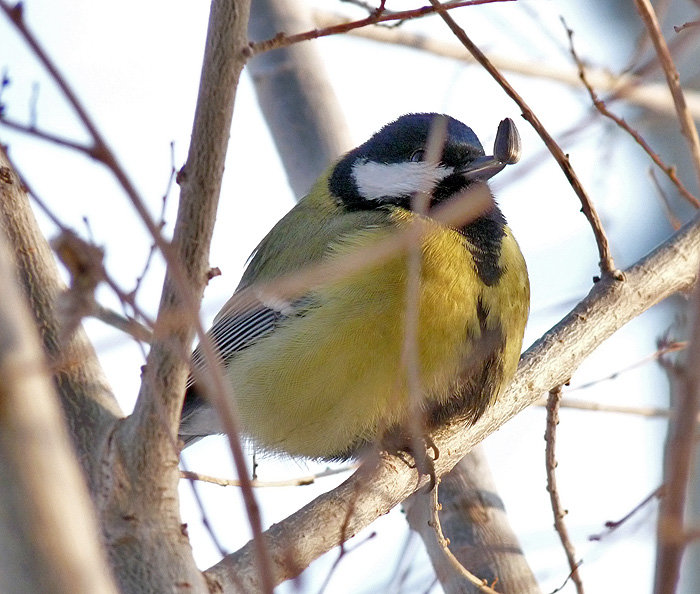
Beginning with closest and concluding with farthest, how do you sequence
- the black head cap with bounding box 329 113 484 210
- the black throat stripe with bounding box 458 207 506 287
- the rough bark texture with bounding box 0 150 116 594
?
the rough bark texture with bounding box 0 150 116 594
the black throat stripe with bounding box 458 207 506 287
the black head cap with bounding box 329 113 484 210

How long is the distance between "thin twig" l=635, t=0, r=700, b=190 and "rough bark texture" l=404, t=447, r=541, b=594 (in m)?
1.68

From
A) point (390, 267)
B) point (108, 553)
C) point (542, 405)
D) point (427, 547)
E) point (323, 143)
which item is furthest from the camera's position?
point (323, 143)

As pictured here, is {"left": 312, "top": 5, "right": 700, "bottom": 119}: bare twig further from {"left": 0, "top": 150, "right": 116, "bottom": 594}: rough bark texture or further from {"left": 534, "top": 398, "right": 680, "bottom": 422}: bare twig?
{"left": 0, "top": 150, "right": 116, "bottom": 594}: rough bark texture

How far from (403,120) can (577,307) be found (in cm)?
117

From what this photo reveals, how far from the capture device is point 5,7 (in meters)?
1.34

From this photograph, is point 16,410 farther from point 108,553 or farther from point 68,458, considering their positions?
point 108,553

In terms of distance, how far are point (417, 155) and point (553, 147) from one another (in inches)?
51.3

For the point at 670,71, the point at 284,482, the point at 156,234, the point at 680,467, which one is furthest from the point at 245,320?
the point at 680,467

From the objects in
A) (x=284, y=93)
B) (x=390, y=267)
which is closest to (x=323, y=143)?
(x=284, y=93)

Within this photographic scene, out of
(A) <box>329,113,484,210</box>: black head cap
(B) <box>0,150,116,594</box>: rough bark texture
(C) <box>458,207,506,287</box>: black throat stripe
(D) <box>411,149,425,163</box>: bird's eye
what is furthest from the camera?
(D) <box>411,149,425,163</box>: bird's eye

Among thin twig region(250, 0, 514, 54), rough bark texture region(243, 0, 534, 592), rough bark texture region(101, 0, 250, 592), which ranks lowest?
rough bark texture region(101, 0, 250, 592)

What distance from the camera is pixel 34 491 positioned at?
3.84 ft

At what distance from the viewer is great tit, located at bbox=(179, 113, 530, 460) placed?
11.2 feet

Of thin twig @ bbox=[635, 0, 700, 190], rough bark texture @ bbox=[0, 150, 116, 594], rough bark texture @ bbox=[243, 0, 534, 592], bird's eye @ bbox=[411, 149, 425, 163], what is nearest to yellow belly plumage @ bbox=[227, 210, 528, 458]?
bird's eye @ bbox=[411, 149, 425, 163]
